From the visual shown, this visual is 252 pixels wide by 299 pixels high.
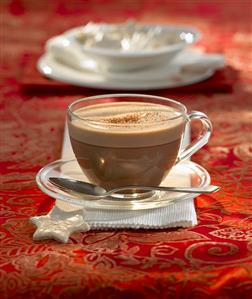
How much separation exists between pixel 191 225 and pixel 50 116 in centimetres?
49

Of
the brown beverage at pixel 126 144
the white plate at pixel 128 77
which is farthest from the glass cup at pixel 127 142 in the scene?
the white plate at pixel 128 77

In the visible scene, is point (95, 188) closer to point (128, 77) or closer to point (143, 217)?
point (143, 217)

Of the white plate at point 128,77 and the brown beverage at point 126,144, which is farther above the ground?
the brown beverage at point 126,144

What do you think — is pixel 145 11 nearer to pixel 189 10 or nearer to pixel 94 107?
pixel 189 10

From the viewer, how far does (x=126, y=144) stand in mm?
782

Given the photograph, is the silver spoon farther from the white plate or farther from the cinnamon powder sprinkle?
the white plate

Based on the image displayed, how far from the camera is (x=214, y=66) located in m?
1.41

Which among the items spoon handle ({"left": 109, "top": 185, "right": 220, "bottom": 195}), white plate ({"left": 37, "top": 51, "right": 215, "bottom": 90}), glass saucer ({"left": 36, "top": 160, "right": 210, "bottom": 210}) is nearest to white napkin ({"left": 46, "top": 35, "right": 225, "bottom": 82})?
white plate ({"left": 37, "top": 51, "right": 215, "bottom": 90})

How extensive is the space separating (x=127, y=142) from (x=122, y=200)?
6cm

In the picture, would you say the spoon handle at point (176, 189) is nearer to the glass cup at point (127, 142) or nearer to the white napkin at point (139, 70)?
A: the glass cup at point (127, 142)

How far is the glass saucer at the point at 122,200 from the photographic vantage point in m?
0.77

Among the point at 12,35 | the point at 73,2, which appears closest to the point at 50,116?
the point at 12,35

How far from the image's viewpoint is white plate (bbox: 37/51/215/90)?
132 cm

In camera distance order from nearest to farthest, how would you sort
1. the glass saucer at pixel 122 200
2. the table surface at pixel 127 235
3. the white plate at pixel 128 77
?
the table surface at pixel 127 235, the glass saucer at pixel 122 200, the white plate at pixel 128 77
